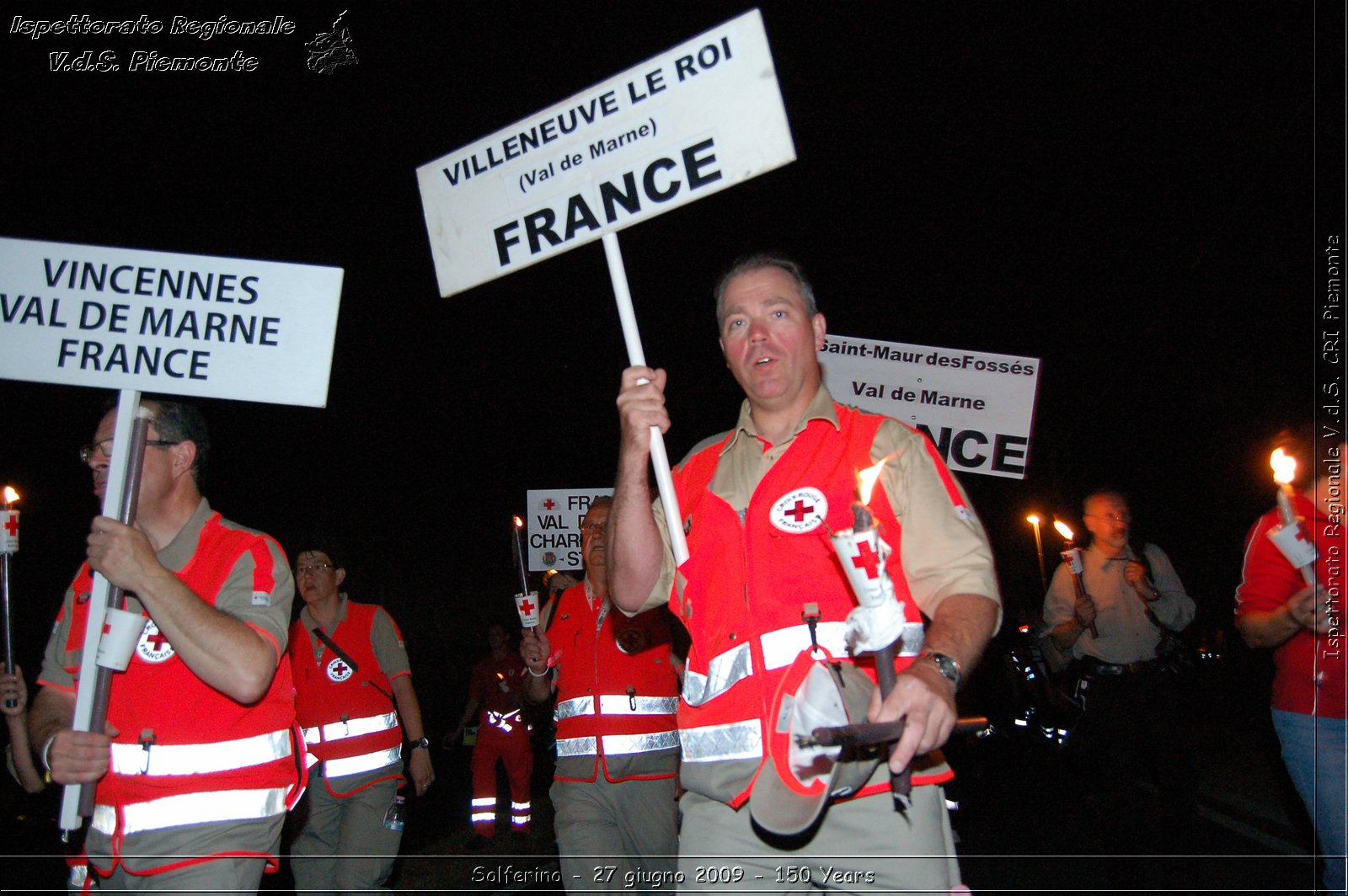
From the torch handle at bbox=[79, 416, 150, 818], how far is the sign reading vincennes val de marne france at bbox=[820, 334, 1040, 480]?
180 inches

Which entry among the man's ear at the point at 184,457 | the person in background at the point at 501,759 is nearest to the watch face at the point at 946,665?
the man's ear at the point at 184,457

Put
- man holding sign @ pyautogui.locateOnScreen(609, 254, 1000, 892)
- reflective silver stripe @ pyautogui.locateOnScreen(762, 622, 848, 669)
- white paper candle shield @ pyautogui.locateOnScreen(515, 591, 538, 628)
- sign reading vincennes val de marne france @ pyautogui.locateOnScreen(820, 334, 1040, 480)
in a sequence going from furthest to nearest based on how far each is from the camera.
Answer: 1. sign reading vincennes val de marne france @ pyautogui.locateOnScreen(820, 334, 1040, 480)
2. white paper candle shield @ pyautogui.locateOnScreen(515, 591, 538, 628)
3. reflective silver stripe @ pyautogui.locateOnScreen(762, 622, 848, 669)
4. man holding sign @ pyautogui.locateOnScreen(609, 254, 1000, 892)

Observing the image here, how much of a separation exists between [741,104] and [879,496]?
1415 millimetres

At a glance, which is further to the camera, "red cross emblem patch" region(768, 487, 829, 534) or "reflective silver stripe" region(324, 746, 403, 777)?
"reflective silver stripe" region(324, 746, 403, 777)

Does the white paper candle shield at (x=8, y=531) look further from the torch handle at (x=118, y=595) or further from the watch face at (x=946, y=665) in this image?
the watch face at (x=946, y=665)

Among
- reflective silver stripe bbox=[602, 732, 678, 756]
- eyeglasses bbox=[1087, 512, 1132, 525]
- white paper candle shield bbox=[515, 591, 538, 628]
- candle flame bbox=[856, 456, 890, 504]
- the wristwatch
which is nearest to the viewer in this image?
candle flame bbox=[856, 456, 890, 504]

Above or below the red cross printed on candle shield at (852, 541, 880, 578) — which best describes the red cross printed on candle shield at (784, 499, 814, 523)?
above

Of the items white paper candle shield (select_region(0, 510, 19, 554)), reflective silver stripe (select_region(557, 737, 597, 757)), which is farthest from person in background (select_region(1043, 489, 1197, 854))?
white paper candle shield (select_region(0, 510, 19, 554))

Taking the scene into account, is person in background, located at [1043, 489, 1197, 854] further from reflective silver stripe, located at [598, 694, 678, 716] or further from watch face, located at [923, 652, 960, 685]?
watch face, located at [923, 652, 960, 685]

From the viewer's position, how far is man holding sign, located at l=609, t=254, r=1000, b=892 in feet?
7.88

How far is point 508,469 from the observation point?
2116cm

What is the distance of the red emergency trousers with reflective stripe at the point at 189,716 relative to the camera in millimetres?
3047

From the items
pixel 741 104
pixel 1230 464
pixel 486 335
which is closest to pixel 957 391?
pixel 741 104

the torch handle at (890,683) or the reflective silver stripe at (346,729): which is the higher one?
the torch handle at (890,683)
